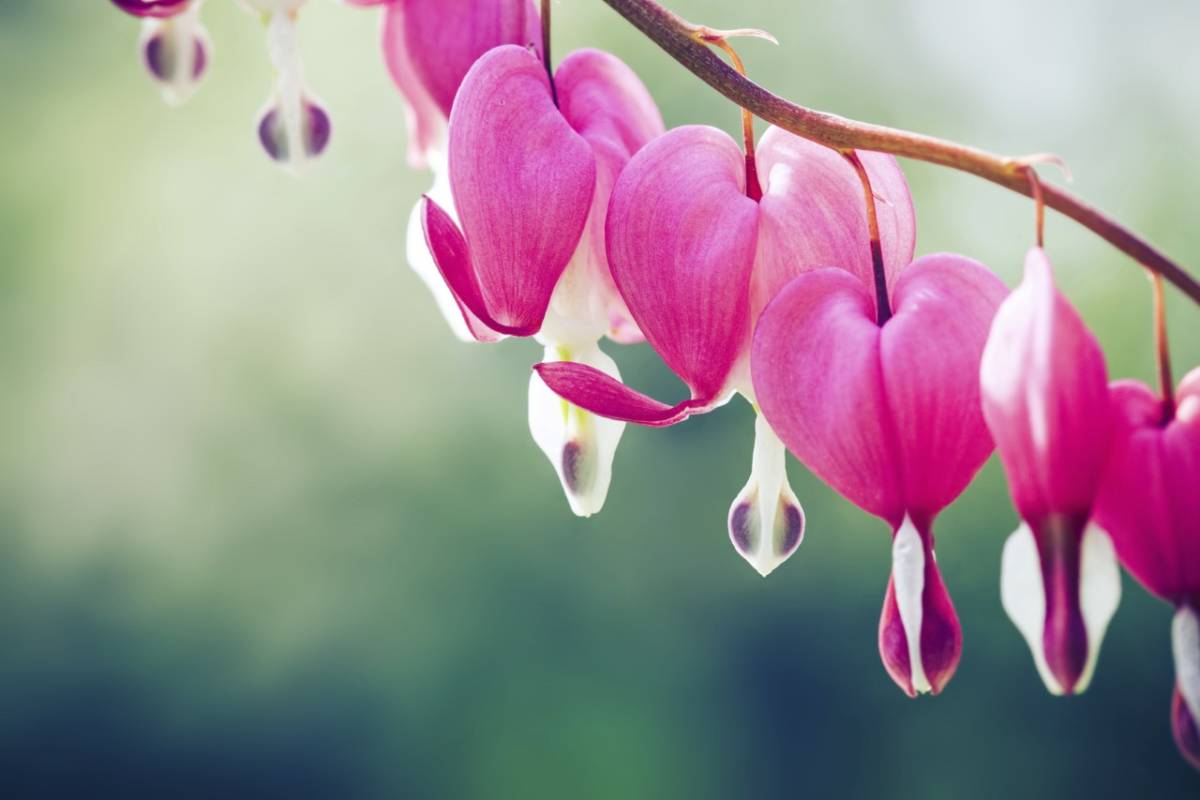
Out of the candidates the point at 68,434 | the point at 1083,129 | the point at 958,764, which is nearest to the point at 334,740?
the point at 68,434

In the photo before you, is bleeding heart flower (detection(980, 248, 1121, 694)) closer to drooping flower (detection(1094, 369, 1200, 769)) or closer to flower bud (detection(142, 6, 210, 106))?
drooping flower (detection(1094, 369, 1200, 769))

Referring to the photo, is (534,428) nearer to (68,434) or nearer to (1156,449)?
(1156,449)

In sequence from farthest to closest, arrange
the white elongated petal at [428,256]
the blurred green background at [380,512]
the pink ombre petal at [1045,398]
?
the blurred green background at [380,512] → the white elongated petal at [428,256] → the pink ombre petal at [1045,398]

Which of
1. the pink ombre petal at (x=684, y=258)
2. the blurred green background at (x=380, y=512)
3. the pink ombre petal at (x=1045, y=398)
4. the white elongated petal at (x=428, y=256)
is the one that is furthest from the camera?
the blurred green background at (x=380, y=512)

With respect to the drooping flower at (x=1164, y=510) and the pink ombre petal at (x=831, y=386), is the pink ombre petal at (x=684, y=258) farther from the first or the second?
the drooping flower at (x=1164, y=510)

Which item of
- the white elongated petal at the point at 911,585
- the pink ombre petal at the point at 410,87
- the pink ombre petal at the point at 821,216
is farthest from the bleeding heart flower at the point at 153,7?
the white elongated petal at the point at 911,585

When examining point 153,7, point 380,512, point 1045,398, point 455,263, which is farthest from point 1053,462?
point 380,512
